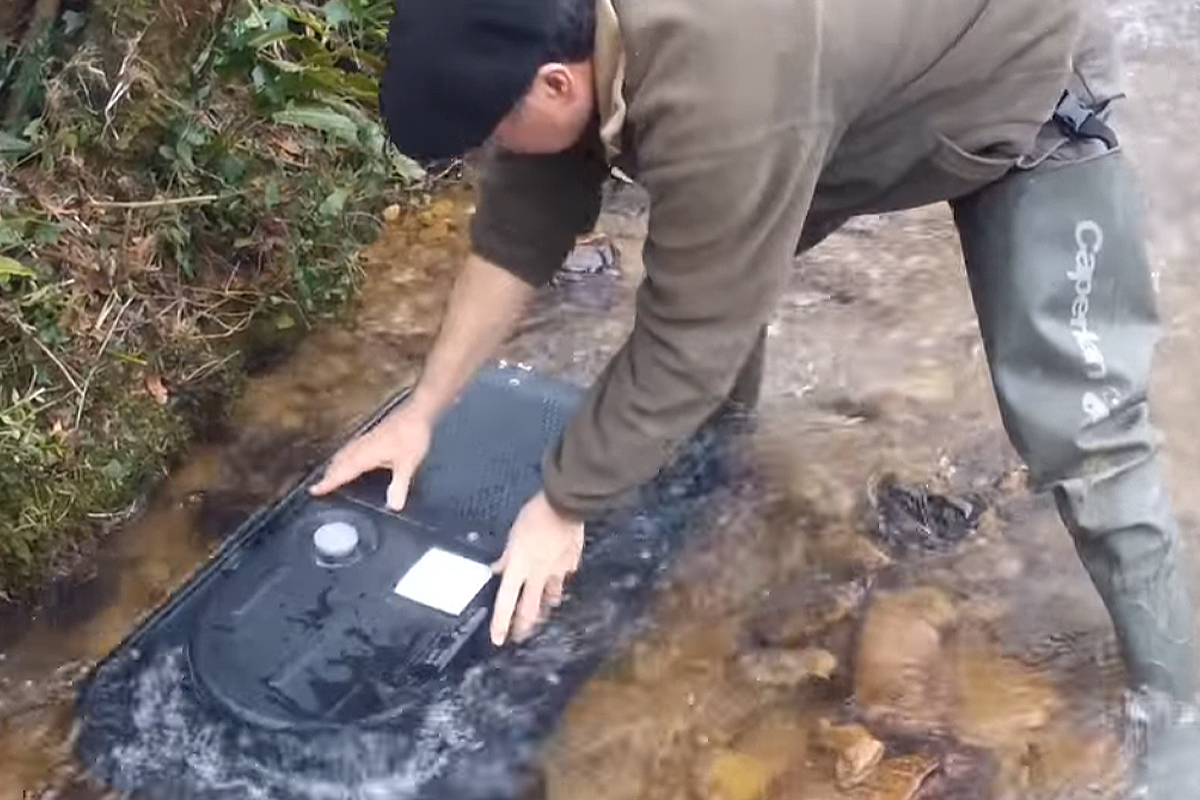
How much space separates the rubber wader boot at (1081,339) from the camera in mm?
2258

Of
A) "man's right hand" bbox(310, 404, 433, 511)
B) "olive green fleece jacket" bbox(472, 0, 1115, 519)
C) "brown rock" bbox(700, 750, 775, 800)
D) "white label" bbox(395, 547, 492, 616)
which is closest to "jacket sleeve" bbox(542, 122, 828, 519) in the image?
"olive green fleece jacket" bbox(472, 0, 1115, 519)

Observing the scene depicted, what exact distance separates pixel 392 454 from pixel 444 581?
9.1 inches

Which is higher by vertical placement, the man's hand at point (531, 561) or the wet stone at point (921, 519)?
the man's hand at point (531, 561)

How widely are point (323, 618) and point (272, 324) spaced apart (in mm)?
960

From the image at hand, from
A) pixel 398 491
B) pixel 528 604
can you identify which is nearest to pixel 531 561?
pixel 528 604

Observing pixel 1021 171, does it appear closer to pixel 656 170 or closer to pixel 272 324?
pixel 656 170

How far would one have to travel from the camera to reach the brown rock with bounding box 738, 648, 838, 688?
8.86 feet

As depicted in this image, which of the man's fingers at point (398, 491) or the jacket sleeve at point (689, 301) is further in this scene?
the man's fingers at point (398, 491)

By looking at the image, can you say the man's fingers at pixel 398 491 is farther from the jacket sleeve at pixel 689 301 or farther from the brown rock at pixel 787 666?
the brown rock at pixel 787 666

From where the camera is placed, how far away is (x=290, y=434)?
3.12 meters

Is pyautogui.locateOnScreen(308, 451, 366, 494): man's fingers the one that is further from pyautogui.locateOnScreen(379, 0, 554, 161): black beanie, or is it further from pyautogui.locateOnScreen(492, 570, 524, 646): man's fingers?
pyautogui.locateOnScreen(379, 0, 554, 161): black beanie

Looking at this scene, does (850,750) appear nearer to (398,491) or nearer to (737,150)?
(398,491)

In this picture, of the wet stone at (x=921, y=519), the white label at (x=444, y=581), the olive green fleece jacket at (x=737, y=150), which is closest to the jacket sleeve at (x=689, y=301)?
the olive green fleece jacket at (x=737, y=150)

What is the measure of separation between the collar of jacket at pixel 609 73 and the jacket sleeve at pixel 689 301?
0.20 ft
